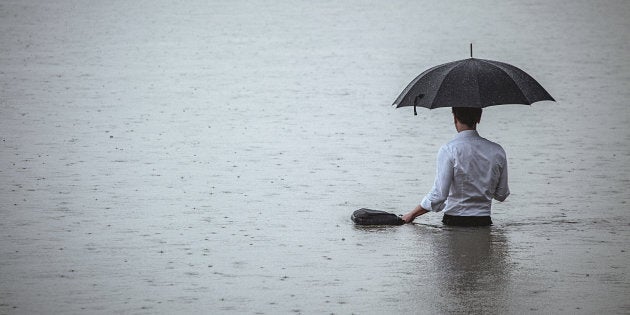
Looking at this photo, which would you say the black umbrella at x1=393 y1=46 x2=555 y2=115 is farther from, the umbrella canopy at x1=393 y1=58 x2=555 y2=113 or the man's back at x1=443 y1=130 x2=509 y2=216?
the man's back at x1=443 y1=130 x2=509 y2=216

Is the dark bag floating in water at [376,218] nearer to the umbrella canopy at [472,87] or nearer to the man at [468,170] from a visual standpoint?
the man at [468,170]

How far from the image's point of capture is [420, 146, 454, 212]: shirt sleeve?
7688 mm

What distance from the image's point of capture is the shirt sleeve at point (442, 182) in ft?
25.2

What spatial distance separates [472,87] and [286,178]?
3065 millimetres

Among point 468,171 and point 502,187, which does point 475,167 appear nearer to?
point 468,171

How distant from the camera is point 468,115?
781cm

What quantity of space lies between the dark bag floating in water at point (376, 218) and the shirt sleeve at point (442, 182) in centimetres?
52

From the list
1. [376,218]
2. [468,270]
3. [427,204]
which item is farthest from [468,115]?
[468,270]

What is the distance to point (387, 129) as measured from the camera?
43.3 ft

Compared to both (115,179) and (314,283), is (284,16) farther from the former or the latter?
(314,283)

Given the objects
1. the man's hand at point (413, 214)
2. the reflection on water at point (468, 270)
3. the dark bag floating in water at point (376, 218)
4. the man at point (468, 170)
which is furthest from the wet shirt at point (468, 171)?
the dark bag floating in water at point (376, 218)

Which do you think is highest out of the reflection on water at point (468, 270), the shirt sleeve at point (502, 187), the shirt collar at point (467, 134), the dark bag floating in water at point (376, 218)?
the shirt collar at point (467, 134)

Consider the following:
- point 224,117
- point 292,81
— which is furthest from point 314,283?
point 292,81

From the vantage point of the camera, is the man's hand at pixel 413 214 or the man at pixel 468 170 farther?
the man's hand at pixel 413 214
